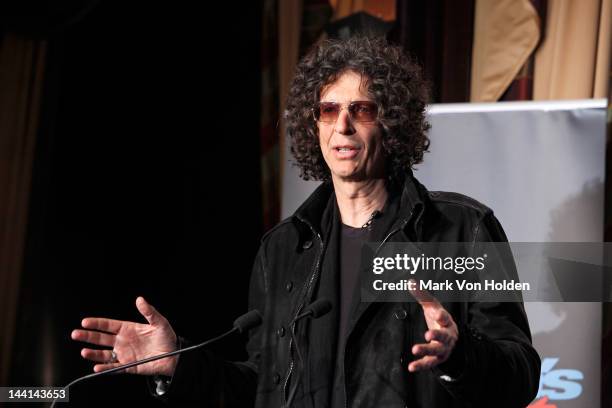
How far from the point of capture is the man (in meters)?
1.64

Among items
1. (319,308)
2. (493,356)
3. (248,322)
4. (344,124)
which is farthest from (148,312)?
(493,356)

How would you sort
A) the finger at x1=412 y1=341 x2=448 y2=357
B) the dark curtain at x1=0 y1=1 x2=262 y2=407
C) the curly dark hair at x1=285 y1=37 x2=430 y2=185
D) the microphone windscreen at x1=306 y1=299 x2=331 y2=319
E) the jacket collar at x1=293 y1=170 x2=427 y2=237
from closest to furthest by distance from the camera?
the finger at x1=412 y1=341 x2=448 y2=357 < the microphone windscreen at x1=306 y1=299 x2=331 y2=319 < the jacket collar at x1=293 y1=170 x2=427 y2=237 < the curly dark hair at x1=285 y1=37 x2=430 y2=185 < the dark curtain at x1=0 y1=1 x2=262 y2=407

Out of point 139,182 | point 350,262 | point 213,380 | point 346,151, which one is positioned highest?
point 139,182

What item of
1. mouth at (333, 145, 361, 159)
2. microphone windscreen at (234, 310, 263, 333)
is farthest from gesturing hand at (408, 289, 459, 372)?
mouth at (333, 145, 361, 159)

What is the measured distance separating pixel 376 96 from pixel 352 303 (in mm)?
507

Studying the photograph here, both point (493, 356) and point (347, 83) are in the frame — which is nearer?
point (493, 356)

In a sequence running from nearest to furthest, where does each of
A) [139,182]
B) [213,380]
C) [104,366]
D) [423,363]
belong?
[423,363] < [104,366] < [213,380] < [139,182]

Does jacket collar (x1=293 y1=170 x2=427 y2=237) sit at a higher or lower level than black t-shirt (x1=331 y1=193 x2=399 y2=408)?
higher

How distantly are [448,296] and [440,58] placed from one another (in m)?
2.02

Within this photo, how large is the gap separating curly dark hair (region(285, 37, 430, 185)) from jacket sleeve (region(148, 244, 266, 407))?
1.34 feet

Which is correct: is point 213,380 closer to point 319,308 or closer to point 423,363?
point 319,308

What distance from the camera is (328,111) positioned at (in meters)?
1.92

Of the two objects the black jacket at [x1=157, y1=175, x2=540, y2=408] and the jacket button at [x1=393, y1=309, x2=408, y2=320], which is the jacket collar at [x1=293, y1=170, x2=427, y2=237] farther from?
the jacket button at [x1=393, y1=309, x2=408, y2=320]

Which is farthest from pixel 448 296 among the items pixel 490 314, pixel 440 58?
pixel 440 58
